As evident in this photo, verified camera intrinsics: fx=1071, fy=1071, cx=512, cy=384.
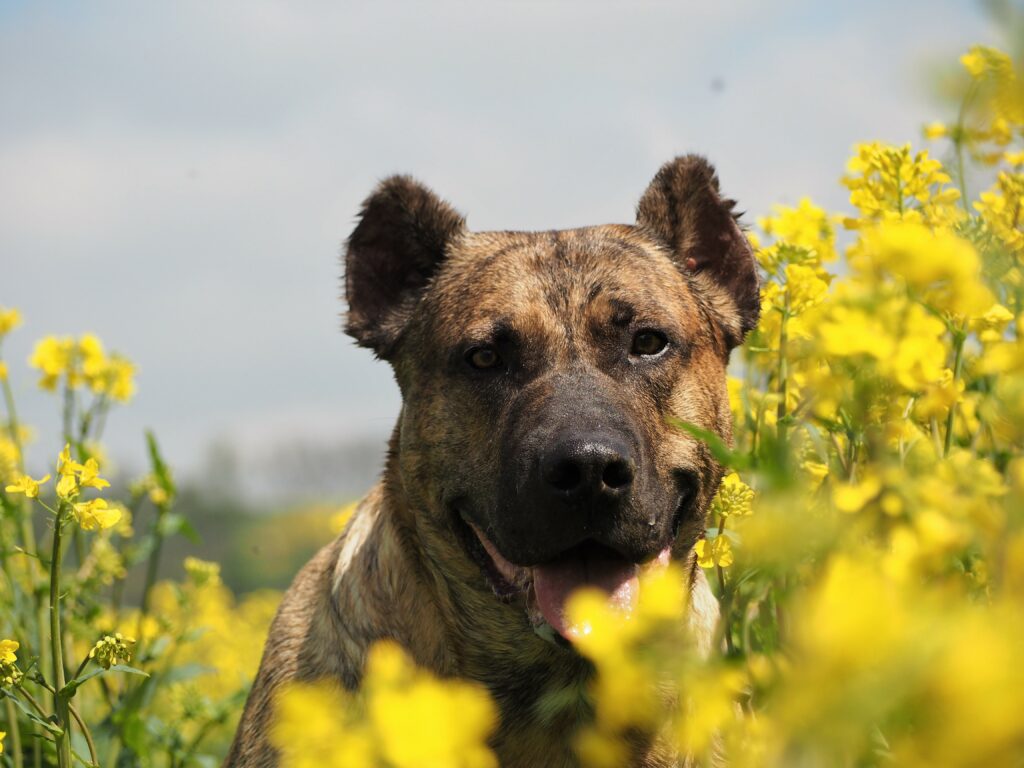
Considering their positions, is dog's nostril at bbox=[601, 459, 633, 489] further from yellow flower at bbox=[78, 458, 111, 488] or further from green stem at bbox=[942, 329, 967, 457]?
yellow flower at bbox=[78, 458, 111, 488]

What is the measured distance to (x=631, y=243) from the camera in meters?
4.10

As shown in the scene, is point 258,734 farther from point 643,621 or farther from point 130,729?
point 643,621

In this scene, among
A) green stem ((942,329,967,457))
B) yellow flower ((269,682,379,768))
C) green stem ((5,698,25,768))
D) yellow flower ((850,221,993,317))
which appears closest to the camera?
yellow flower ((269,682,379,768))

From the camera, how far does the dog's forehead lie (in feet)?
12.0

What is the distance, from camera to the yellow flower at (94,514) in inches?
95.0

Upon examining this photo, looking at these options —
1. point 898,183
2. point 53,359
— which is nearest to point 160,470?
point 53,359

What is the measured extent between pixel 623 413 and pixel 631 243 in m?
1.13

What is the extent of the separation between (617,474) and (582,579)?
0.40 m

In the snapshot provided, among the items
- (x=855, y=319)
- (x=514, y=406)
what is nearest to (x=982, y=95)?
(x=514, y=406)

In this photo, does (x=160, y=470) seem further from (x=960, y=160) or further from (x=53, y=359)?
(x=960, y=160)

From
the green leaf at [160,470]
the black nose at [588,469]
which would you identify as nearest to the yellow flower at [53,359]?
the green leaf at [160,470]

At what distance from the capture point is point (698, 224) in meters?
4.29

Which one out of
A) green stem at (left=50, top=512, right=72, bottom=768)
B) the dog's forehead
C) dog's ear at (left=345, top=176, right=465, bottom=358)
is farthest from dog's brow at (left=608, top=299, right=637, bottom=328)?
green stem at (left=50, top=512, right=72, bottom=768)

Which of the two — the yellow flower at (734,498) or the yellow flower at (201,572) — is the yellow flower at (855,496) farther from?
the yellow flower at (201,572)
